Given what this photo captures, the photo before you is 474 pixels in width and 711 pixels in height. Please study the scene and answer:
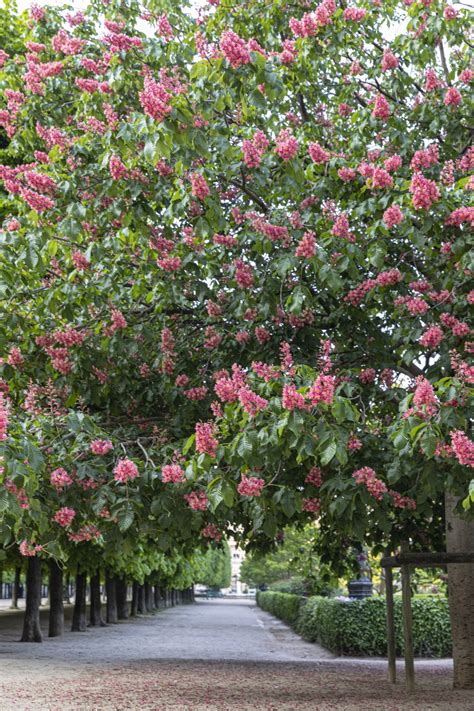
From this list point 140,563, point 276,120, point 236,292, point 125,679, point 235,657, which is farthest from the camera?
point 140,563

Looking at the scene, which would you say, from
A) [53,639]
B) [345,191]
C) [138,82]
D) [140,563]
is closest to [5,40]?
[138,82]

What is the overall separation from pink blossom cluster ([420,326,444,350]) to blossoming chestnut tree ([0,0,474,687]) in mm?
16

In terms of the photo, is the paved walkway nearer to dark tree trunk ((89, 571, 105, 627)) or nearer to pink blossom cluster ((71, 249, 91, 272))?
pink blossom cluster ((71, 249, 91, 272))

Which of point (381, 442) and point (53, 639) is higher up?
point (381, 442)

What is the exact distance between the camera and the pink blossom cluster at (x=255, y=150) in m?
6.94

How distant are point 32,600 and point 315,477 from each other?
16.3m

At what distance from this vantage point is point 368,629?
19.6m

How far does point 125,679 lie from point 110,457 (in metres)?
6.24

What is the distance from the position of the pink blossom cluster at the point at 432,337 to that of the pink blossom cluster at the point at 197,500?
2465 mm

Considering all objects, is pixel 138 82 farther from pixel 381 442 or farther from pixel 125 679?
pixel 125 679

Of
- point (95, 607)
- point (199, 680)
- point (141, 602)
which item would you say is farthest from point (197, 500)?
point (141, 602)

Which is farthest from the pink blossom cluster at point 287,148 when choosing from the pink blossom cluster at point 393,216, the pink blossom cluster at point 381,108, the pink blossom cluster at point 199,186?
the pink blossom cluster at point 381,108

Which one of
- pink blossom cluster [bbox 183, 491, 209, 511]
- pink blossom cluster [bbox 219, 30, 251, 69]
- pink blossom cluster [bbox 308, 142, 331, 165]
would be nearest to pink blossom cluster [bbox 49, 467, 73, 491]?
pink blossom cluster [bbox 183, 491, 209, 511]

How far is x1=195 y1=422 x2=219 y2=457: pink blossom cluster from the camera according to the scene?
6.01 meters
